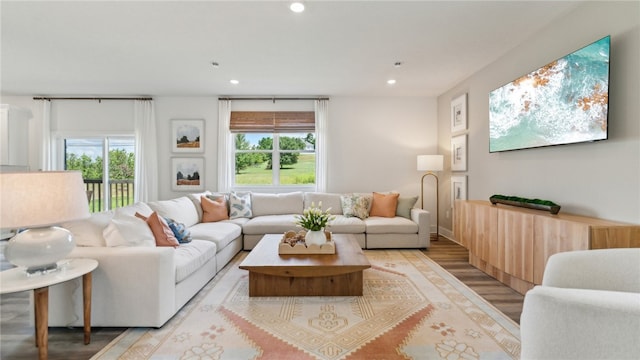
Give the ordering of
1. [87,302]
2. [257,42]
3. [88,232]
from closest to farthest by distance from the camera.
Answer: [87,302] → [88,232] → [257,42]

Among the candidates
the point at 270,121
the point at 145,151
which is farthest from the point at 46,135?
the point at 270,121

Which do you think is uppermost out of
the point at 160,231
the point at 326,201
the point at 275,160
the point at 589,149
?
the point at 275,160

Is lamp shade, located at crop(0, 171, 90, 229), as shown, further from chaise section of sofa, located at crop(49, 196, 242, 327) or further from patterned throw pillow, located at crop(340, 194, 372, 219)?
patterned throw pillow, located at crop(340, 194, 372, 219)

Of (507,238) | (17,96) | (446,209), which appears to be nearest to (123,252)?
(507,238)

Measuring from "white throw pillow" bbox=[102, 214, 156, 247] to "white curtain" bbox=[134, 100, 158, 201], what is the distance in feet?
10.3

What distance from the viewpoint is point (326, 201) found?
197 inches

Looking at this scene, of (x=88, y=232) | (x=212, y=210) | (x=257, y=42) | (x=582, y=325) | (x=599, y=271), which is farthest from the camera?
(x=212, y=210)

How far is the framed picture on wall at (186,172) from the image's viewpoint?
18.0ft

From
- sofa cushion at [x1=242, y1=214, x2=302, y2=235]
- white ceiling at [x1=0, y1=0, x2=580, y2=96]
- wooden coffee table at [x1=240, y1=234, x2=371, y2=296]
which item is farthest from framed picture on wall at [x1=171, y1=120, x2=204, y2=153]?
wooden coffee table at [x1=240, y1=234, x2=371, y2=296]

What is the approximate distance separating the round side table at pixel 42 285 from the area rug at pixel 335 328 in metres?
0.33

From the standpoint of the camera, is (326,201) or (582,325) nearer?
Answer: (582,325)

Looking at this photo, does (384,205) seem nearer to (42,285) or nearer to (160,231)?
(160,231)

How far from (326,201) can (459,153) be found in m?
2.32

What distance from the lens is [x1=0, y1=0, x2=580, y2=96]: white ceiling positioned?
2553 millimetres
